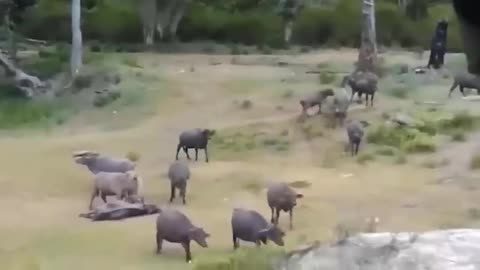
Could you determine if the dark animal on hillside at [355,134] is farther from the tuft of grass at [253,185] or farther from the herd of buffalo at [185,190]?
the tuft of grass at [253,185]

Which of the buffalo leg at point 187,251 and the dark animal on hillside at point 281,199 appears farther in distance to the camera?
the dark animal on hillside at point 281,199

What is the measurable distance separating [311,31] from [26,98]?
1370cm

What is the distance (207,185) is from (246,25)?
70.7 feet

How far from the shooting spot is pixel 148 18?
114 feet

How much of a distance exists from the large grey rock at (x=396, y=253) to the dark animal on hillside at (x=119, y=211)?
26.4 feet

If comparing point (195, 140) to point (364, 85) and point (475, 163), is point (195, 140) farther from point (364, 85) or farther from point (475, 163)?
point (364, 85)

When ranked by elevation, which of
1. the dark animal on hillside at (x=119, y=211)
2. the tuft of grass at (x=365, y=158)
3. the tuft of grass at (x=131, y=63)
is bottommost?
the tuft of grass at (x=365, y=158)

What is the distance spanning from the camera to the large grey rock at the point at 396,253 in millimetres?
5410

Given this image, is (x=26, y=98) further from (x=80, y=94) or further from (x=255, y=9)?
(x=255, y=9)

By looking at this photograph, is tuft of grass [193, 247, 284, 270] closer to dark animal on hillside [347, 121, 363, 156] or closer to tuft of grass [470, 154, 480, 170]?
tuft of grass [470, 154, 480, 170]

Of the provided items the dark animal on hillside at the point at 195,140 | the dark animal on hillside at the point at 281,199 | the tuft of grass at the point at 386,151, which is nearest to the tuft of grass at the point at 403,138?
the tuft of grass at the point at 386,151

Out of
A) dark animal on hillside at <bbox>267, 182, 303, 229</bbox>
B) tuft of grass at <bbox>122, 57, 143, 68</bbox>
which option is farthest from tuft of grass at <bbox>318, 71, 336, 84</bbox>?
dark animal on hillside at <bbox>267, 182, 303, 229</bbox>

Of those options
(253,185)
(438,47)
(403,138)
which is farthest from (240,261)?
(438,47)

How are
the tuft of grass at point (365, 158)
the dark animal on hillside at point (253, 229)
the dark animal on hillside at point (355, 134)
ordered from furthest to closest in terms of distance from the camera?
1. the dark animal on hillside at point (355, 134)
2. the tuft of grass at point (365, 158)
3. the dark animal on hillside at point (253, 229)
